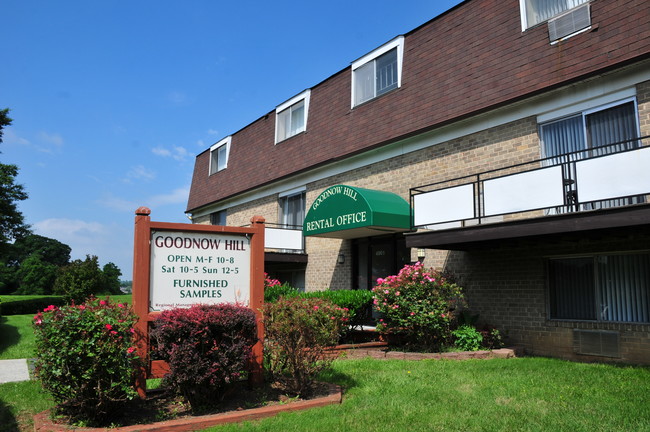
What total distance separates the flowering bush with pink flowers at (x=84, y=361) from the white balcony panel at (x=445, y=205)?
6.85 m

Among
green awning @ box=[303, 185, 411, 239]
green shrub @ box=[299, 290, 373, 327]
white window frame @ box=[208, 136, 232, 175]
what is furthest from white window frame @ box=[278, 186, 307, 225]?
green shrub @ box=[299, 290, 373, 327]

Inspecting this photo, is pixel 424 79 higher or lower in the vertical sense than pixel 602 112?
higher

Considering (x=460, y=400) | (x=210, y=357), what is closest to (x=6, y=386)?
(x=210, y=357)

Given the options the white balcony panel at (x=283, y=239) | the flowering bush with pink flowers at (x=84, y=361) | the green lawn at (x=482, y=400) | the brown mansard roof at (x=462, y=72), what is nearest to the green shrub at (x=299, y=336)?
the green lawn at (x=482, y=400)

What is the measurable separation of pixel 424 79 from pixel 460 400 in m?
8.93

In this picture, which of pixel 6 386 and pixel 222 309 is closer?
pixel 222 309

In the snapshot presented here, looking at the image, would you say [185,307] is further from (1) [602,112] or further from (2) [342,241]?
(2) [342,241]

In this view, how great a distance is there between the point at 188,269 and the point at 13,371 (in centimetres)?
498

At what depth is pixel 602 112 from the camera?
9.68 m

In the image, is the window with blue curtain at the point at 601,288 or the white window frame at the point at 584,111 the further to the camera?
the white window frame at the point at 584,111

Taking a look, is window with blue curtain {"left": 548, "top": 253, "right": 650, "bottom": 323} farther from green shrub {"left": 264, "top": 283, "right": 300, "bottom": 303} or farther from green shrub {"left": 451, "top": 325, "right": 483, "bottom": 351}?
green shrub {"left": 264, "top": 283, "right": 300, "bottom": 303}

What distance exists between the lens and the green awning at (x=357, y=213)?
476 inches

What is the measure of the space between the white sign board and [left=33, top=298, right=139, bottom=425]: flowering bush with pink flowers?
3.23ft

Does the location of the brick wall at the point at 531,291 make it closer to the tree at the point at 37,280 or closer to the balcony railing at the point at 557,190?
the balcony railing at the point at 557,190
